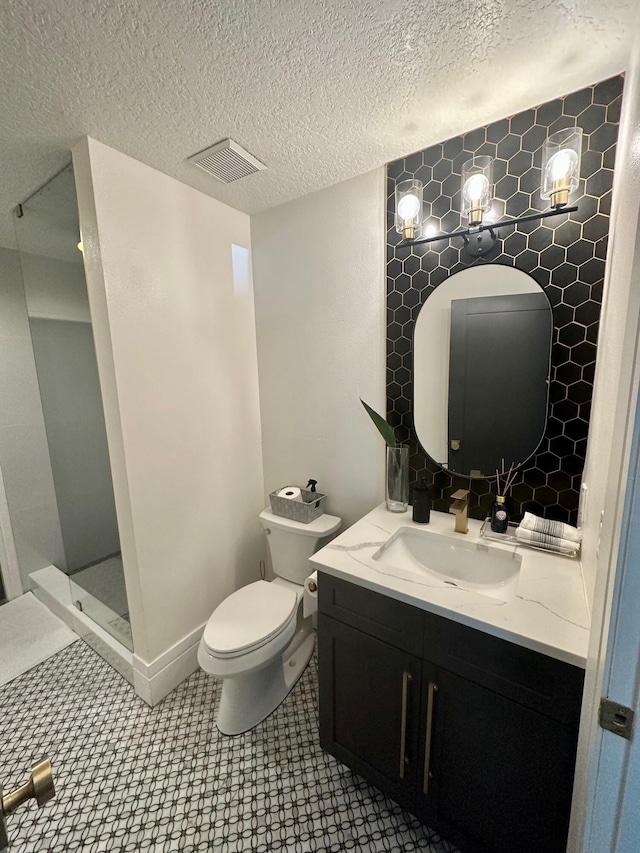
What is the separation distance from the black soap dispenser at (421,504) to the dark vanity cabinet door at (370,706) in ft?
1.71

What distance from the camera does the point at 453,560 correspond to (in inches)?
54.0

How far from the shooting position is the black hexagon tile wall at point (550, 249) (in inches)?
45.4

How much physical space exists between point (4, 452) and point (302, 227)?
2.36 meters

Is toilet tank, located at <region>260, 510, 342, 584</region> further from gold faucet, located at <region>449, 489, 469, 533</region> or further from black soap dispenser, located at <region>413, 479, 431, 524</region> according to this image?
gold faucet, located at <region>449, 489, 469, 533</region>

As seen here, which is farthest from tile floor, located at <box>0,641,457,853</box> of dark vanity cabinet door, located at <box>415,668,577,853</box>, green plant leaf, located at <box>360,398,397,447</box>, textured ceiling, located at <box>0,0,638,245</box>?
textured ceiling, located at <box>0,0,638,245</box>

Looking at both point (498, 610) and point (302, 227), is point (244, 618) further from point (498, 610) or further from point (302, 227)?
point (302, 227)

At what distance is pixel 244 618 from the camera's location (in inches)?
61.7

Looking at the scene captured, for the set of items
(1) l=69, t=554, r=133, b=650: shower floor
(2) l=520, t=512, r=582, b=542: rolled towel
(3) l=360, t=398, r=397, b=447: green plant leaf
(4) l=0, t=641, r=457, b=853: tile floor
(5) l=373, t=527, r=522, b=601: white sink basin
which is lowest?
(4) l=0, t=641, r=457, b=853: tile floor

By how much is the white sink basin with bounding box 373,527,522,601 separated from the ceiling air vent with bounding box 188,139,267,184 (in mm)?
1653

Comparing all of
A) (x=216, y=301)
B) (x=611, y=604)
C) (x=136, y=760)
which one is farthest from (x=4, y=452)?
(x=611, y=604)

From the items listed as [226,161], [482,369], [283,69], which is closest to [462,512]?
[482,369]

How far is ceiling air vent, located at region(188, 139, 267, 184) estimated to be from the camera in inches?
54.4

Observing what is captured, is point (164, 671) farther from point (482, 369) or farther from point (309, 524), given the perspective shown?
point (482, 369)

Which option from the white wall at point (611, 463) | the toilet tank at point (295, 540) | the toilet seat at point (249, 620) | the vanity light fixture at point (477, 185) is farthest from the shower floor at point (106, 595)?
the vanity light fixture at point (477, 185)
